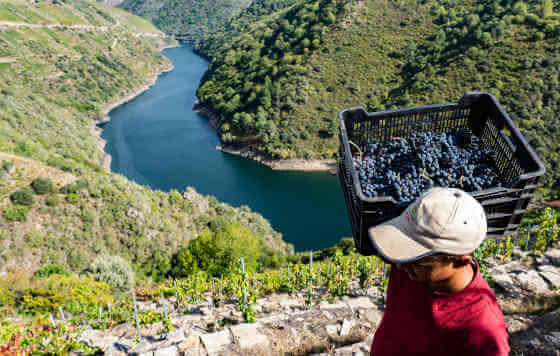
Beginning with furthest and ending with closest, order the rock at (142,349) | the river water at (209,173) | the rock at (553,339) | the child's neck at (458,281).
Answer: the river water at (209,173) → the rock at (142,349) → the rock at (553,339) → the child's neck at (458,281)

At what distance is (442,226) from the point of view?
3.23 ft

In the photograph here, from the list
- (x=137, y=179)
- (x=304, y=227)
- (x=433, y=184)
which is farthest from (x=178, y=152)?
(x=433, y=184)

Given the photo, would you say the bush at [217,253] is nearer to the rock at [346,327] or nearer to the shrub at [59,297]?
the shrub at [59,297]

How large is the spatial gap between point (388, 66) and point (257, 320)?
35.5m

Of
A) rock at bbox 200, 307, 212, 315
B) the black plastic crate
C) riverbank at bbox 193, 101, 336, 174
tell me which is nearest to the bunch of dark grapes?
the black plastic crate

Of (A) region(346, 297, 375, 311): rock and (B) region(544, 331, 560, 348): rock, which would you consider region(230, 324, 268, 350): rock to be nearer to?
(A) region(346, 297, 375, 311): rock

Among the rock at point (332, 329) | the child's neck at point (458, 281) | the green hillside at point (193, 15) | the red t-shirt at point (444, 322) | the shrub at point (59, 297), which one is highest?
the green hillside at point (193, 15)

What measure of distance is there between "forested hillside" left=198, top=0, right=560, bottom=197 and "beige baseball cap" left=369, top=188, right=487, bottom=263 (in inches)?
1046

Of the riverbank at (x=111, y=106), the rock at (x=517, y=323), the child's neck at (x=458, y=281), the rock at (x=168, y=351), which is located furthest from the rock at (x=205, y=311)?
the riverbank at (x=111, y=106)

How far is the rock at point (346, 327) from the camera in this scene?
3.24 meters

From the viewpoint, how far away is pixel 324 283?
521cm

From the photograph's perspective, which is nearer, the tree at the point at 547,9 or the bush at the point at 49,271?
the bush at the point at 49,271

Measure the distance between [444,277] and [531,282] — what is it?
3.52 m

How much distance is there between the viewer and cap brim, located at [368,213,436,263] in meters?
1.05
